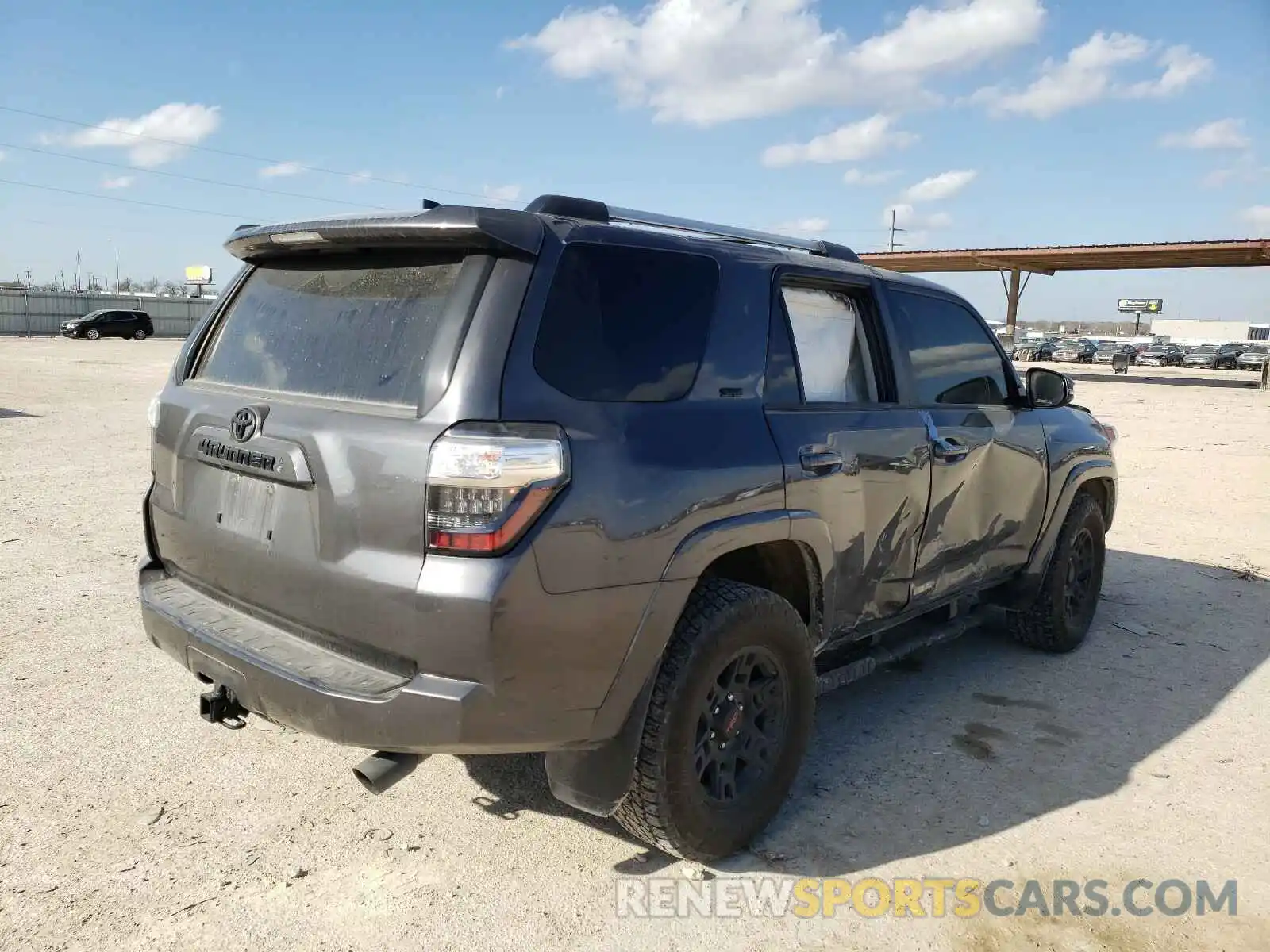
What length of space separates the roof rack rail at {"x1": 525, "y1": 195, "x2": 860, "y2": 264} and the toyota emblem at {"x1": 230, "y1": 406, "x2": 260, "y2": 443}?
3.26 feet

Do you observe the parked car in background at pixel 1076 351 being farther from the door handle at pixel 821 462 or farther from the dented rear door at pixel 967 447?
the door handle at pixel 821 462

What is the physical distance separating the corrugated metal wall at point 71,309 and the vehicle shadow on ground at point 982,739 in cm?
4394

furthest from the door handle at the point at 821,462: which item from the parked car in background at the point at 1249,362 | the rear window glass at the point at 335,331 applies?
the parked car in background at the point at 1249,362

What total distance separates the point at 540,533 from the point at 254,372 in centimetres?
129

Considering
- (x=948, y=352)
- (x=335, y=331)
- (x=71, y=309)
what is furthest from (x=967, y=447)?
(x=71, y=309)

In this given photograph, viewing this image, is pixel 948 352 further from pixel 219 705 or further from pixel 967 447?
pixel 219 705

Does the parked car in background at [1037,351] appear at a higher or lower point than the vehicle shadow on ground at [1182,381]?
higher

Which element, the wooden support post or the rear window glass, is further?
the wooden support post

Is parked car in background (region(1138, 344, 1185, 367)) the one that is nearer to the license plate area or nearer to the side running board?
the side running board

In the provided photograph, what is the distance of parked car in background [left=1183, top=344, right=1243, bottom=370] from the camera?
186ft

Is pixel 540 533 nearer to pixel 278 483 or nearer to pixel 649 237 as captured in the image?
pixel 278 483

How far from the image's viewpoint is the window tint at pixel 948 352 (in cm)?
395

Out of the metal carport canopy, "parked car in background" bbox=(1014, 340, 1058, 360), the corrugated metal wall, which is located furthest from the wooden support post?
the corrugated metal wall

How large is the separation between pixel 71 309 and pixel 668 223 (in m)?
58.1
